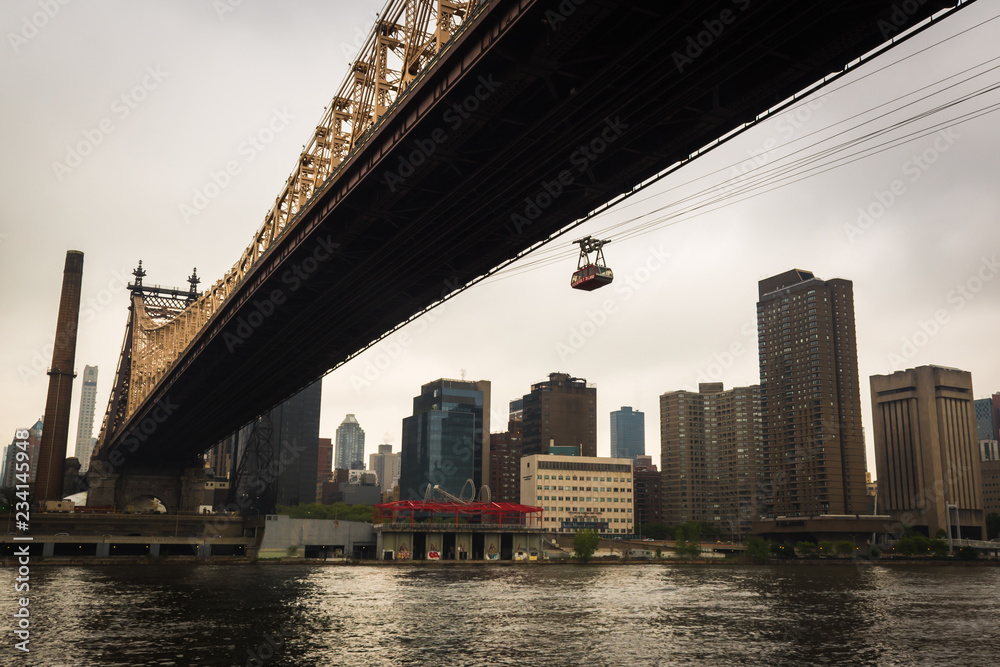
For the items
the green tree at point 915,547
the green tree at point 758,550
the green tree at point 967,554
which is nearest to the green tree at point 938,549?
the green tree at point 915,547

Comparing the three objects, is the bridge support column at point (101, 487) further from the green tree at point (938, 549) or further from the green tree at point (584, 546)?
the green tree at point (938, 549)

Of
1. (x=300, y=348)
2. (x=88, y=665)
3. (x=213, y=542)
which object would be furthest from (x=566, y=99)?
(x=213, y=542)

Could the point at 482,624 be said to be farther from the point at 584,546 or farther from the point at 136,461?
the point at 136,461

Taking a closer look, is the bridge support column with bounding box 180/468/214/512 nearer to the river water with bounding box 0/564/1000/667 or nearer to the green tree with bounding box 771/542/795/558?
the river water with bounding box 0/564/1000/667

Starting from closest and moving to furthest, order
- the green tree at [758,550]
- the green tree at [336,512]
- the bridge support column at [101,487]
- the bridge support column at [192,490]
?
1. the bridge support column at [101,487]
2. the bridge support column at [192,490]
3. the green tree at [758,550]
4. the green tree at [336,512]

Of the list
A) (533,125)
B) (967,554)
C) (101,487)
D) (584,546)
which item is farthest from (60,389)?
(967,554)

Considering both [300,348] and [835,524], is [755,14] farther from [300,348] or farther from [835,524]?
[835,524]
